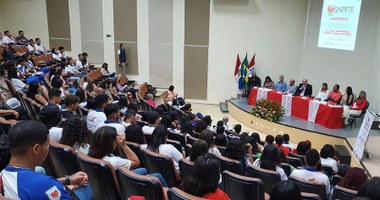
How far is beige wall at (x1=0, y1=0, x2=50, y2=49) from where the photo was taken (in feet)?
46.7

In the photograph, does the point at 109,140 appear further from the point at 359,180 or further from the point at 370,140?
the point at 370,140

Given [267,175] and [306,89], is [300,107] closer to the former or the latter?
[306,89]

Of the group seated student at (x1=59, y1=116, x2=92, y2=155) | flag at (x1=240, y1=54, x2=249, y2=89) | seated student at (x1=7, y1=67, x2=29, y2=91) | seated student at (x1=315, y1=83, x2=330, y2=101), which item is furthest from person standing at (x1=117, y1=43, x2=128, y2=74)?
seated student at (x1=59, y1=116, x2=92, y2=155)

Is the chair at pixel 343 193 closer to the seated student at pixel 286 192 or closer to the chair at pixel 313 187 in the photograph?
the chair at pixel 313 187

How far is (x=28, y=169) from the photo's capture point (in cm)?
178

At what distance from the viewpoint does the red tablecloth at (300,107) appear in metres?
9.85

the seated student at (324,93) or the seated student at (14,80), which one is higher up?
the seated student at (14,80)

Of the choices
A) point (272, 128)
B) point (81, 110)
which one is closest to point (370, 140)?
point (272, 128)

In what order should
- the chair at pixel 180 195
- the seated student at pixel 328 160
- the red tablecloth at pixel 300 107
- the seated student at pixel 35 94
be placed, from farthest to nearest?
1. the red tablecloth at pixel 300 107
2. the seated student at pixel 35 94
3. the seated student at pixel 328 160
4. the chair at pixel 180 195

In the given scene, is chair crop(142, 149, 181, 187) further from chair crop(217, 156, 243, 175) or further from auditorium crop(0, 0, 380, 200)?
chair crop(217, 156, 243, 175)

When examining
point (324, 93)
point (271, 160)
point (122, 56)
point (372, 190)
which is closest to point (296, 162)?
point (271, 160)

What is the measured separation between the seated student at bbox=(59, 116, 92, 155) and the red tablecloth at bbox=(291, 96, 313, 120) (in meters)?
7.86

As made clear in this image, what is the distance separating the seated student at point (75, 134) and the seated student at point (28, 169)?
1393 mm

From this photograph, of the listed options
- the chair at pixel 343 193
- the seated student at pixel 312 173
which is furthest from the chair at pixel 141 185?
the seated student at pixel 312 173
